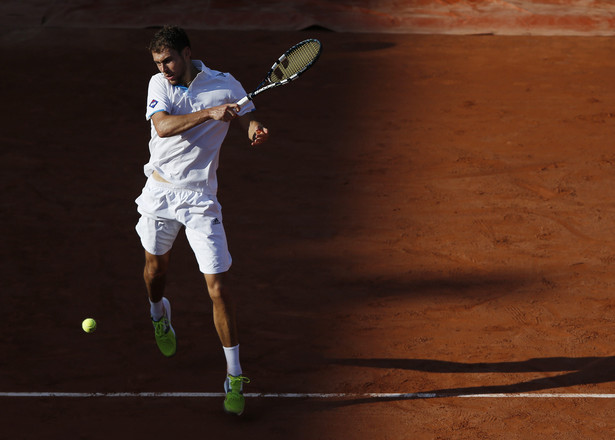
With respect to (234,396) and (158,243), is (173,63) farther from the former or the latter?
(234,396)

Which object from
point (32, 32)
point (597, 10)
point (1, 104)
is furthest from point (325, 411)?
point (597, 10)

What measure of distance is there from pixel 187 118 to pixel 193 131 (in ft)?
0.74

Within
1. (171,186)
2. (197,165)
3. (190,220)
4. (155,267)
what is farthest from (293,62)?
(155,267)

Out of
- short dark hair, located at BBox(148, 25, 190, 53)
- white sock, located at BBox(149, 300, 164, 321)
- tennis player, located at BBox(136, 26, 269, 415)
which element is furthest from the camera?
white sock, located at BBox(149, 300, 164, 321)

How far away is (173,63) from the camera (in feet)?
→ 17.4

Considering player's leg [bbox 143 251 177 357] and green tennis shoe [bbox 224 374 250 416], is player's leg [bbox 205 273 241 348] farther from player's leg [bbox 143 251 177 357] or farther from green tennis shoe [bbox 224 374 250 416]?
player's leg [bbox 143 251 177 357]

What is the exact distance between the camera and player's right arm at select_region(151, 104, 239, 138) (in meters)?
5.12

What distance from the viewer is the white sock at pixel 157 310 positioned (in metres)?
6.14

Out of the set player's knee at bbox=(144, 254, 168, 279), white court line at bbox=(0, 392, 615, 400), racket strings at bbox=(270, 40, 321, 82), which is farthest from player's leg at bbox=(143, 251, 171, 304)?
racket strings at bbox=(270, 40, 321, 82)

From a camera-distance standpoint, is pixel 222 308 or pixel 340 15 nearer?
pixel 222 308

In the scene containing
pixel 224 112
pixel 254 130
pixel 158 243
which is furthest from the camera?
pixel 158 243

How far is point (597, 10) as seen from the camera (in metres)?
15.0

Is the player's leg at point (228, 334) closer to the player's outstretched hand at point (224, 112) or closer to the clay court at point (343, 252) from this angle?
the clay court at point (343, 252)

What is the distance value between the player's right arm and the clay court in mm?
1799
